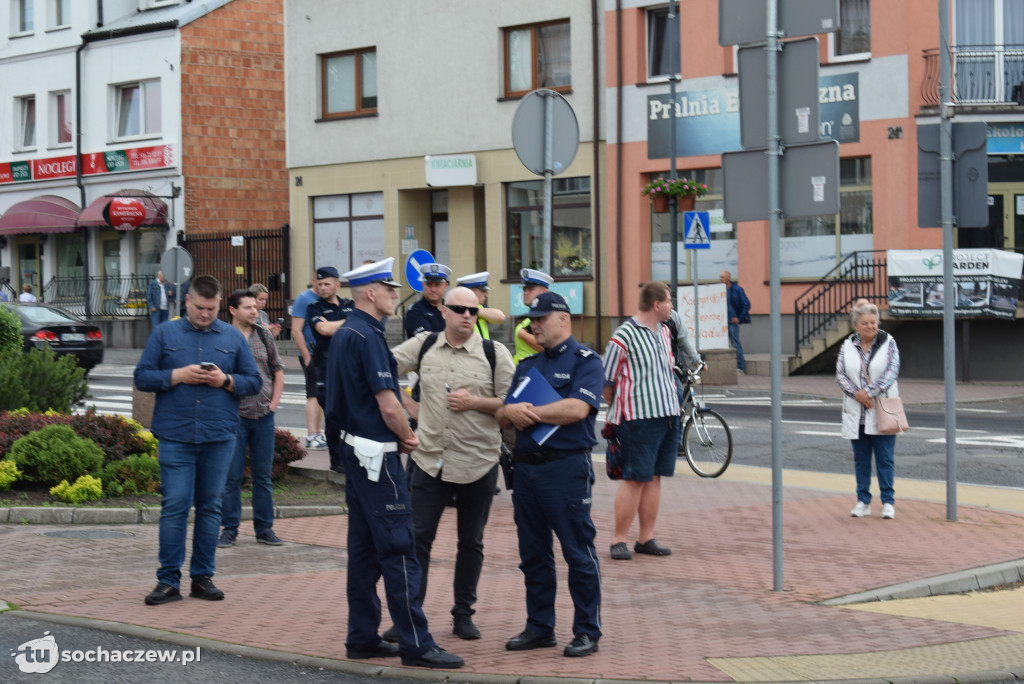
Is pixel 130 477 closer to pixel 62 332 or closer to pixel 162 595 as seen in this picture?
pixel 162 595

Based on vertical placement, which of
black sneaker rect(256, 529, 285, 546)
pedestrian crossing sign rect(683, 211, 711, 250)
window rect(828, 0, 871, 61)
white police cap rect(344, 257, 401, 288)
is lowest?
black sneaker rect(256, 529, 285, 546)

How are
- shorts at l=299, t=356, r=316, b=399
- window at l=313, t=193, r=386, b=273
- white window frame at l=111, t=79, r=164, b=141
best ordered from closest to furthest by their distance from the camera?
shorts at l=299, t=356, r=316, b=399 < window at l=313, t=193, r=386, b=273 < white window frame at l=111, t=79, r=164, b=141

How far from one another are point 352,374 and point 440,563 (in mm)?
3114

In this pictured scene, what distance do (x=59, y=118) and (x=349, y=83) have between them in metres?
11.7

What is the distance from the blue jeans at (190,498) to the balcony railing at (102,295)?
29894mm

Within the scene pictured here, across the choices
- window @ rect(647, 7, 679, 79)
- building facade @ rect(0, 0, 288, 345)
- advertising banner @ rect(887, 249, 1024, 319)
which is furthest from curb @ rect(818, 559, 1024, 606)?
building facade @ rect(0, 0, 288, 345)

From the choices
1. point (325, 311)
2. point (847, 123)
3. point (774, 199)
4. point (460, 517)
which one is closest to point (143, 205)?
point (847, 123)

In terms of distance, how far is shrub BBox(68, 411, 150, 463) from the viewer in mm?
11727

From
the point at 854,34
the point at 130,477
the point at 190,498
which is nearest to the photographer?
the point at 190,498

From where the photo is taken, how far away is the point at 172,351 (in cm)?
795

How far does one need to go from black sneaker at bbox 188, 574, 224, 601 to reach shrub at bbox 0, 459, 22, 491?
3.78m

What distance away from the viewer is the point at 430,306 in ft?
32.0

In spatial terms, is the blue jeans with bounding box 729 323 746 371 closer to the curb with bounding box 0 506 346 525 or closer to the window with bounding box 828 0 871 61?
the window with bounding box 828 0 871 61

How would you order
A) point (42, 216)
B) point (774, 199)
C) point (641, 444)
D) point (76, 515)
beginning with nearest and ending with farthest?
1. point (774, 199)
2. point (641, 444)
3. point (76, 515)
4. point (42, 216)
